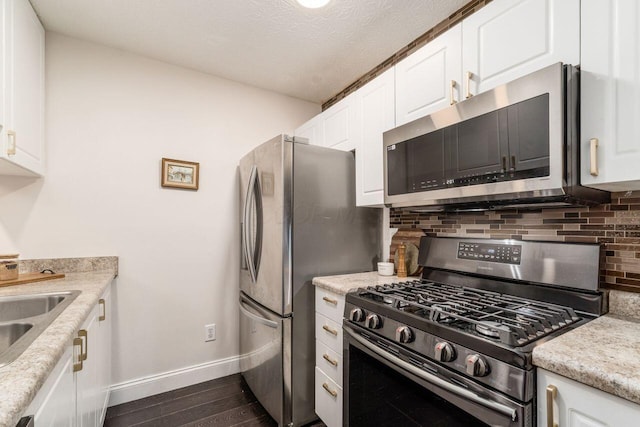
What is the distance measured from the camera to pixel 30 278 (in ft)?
5.58

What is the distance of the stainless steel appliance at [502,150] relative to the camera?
3.37ft

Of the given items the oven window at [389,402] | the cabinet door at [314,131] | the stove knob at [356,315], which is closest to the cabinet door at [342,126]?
the cabinet door at [314,131]

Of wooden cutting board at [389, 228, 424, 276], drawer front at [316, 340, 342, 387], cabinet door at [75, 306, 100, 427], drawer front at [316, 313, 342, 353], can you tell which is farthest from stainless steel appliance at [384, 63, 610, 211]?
cabinet door at [75, 306, 100, 427]

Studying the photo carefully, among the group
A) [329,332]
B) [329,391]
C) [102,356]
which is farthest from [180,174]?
[329,391]

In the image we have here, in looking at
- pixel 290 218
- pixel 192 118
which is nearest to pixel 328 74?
pixel 192 118

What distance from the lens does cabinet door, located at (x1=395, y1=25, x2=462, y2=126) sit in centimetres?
143

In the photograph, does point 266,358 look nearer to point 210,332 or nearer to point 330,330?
point 330,330

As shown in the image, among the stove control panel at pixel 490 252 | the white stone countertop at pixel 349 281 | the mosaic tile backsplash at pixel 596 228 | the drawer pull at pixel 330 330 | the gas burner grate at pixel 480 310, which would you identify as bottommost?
the drawer pull at pixel 330 330

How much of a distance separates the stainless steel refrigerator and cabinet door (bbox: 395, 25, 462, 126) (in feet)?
1.94

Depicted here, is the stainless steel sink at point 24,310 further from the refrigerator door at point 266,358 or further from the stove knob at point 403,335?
the stove knob at point 403,335

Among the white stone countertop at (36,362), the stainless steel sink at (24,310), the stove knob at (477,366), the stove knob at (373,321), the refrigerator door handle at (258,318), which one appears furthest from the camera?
the refrigerator door handle at (258,318)

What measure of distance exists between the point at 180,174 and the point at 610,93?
8.18 feet

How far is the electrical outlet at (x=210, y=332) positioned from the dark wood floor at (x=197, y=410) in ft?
1.13

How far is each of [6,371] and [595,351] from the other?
146 centimetres
